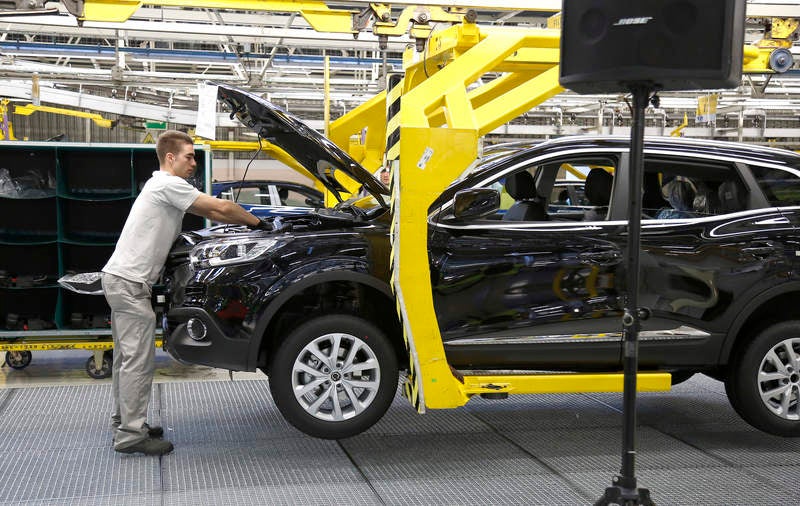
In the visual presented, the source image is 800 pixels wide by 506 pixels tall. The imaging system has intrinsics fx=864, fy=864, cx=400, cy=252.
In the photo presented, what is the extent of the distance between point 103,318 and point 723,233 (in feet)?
15.9

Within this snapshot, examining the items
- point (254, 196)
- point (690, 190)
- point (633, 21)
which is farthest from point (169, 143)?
point (254, 196)

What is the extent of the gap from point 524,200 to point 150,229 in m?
2.33

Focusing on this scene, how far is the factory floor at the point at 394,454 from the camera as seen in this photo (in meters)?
4.29

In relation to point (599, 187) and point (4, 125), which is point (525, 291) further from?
point (4, 125)

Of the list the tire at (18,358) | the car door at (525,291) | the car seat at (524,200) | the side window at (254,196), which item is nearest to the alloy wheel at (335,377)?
the car door at (525,291)

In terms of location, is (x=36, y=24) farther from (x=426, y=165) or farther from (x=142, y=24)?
(x=426, y=165)

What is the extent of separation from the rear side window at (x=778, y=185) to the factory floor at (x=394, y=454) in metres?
1.48

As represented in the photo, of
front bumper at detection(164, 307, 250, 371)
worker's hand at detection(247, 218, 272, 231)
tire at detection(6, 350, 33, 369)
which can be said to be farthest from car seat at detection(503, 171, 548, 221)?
tire at detection(6, 350, 33, 369)

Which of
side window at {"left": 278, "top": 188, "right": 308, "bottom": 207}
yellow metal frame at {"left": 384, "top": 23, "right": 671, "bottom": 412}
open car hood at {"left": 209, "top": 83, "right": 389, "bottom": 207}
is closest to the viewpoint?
yellow metal frame at {"left": 384, "top": 23, "right": 671, "bottom": 412}

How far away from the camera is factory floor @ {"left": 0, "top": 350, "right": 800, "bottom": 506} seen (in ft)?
14.1

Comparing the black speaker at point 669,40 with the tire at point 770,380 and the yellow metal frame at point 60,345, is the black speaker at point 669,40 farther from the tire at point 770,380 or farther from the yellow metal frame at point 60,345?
the yellow metal frame at point 60,345

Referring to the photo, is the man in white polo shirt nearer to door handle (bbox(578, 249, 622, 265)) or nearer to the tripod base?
door handle (bbox(578, 249, 622, 265))

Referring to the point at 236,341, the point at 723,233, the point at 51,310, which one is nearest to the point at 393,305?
the point at 236,341

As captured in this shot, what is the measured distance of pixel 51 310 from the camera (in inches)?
285
